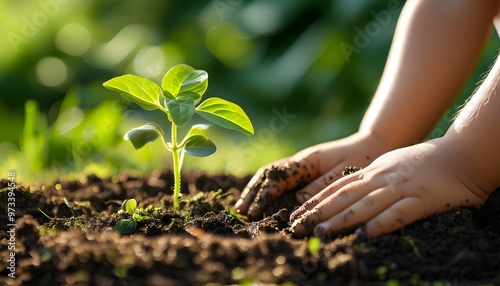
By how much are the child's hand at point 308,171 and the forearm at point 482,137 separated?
1.22 feet

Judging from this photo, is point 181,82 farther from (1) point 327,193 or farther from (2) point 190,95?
(1) point 327,193

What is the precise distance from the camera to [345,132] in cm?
331

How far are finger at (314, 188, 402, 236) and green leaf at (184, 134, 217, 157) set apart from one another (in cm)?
36

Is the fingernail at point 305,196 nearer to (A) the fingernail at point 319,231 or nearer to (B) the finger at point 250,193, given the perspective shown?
(B) the finger at point 250,193

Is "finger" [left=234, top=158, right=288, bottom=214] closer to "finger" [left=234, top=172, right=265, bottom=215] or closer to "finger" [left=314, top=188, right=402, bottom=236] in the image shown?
"finger" [left=234, top=172, right=265, bottom=215]

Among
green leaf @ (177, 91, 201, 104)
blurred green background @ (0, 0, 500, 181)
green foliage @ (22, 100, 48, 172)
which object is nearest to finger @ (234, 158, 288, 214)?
green leaf @ (177, 91, 201, 104)

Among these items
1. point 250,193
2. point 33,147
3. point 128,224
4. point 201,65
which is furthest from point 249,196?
point 201,65

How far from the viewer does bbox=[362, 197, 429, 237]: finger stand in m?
1.43

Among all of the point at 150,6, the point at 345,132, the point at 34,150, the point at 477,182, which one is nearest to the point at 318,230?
the point at 477,182

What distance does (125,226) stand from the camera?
5.17 ft

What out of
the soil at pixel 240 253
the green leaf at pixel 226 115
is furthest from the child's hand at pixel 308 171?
the green leaf at pixel 226 115

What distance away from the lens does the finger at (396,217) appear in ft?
4.69

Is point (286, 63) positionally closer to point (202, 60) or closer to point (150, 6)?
point (202, 60)

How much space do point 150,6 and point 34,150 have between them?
1.63 m
